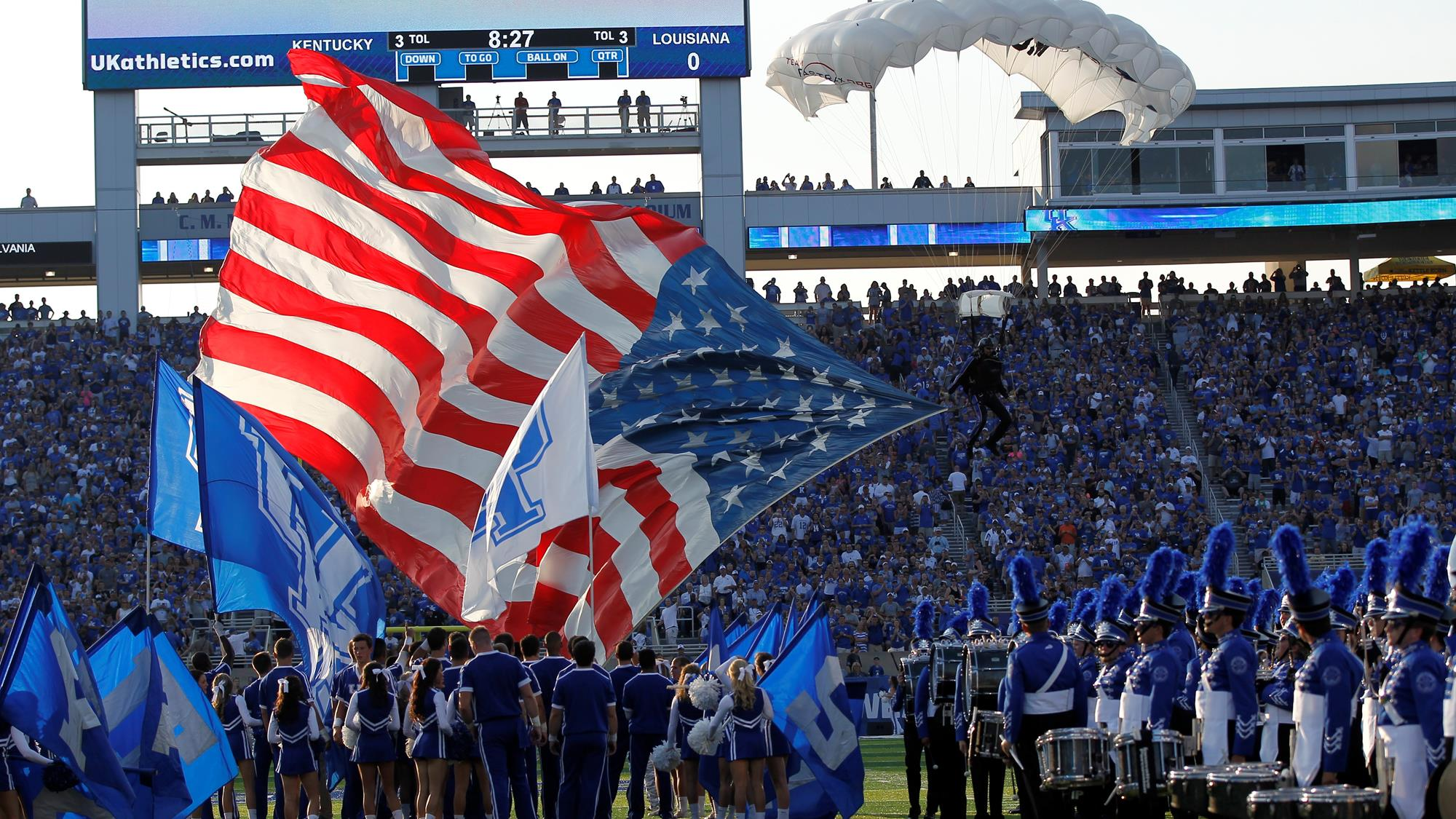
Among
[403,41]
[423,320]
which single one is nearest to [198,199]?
[403,41]

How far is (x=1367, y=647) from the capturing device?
9.06m

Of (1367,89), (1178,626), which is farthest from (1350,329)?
(1178,626)

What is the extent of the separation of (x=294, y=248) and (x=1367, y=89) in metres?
27.8

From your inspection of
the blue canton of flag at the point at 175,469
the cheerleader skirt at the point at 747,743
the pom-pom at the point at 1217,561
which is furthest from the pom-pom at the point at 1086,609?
the blue canton of flag at the point at 175,469

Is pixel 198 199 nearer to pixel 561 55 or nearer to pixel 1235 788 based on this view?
pixel 561 55

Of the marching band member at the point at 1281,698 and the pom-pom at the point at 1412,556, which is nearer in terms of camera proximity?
the pom-pom at the point at 1412,556

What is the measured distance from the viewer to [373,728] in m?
12.1

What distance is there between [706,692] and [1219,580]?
4.02 metres

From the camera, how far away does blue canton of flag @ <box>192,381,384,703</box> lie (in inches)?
487

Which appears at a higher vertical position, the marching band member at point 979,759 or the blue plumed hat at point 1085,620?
the blue plumed hat at point 1085,620

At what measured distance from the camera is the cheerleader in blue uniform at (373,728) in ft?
39.4

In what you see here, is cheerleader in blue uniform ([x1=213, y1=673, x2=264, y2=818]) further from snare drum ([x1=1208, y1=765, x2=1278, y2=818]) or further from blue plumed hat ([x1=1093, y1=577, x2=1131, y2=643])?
snare drum ([x1=1208, y1=765, x2=1278, y2=818])

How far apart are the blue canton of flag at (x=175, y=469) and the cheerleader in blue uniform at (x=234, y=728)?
3.37 feet

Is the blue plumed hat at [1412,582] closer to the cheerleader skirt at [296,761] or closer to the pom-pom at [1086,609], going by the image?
the pom-pom at [1086,609]
